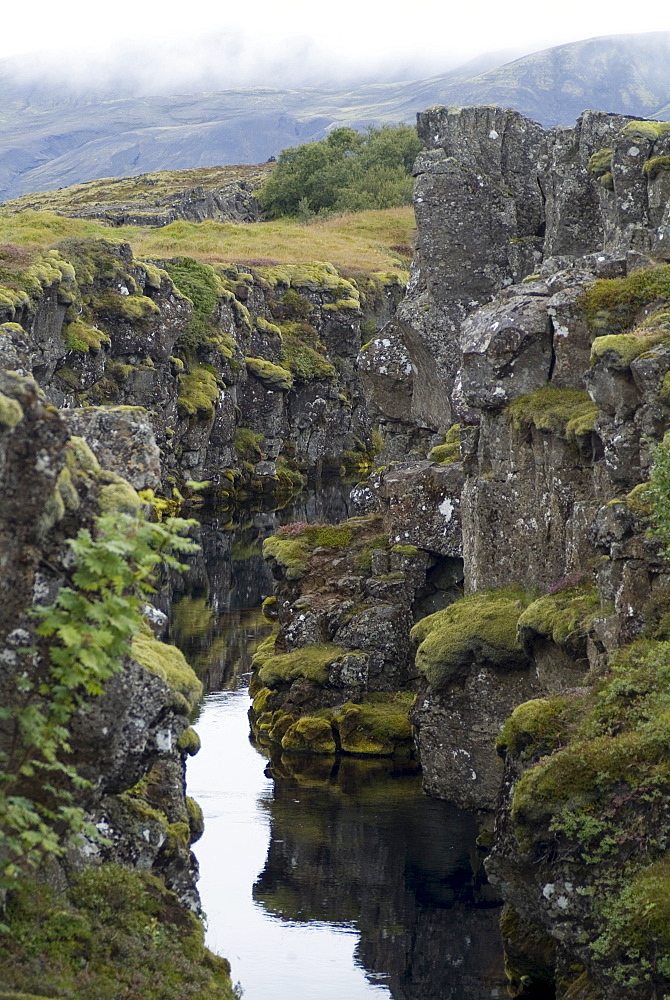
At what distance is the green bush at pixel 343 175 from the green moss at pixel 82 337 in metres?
59.4

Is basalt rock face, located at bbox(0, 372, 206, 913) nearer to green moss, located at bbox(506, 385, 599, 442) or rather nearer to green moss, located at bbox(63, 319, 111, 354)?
green moss, located at bbox(506, 385, 599, 442)

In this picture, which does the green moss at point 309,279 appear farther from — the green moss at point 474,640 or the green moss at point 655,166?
the green moss at point 474,640

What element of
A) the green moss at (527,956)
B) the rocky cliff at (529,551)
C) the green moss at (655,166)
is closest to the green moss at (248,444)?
the rocky cliff at (529,551)

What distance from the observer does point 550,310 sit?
113 feet

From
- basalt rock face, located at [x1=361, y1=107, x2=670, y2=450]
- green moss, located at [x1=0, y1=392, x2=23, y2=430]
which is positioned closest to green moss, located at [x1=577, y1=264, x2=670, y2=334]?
basalt rock face, located at [x1=361, y1=107, x2=670, y2=450]

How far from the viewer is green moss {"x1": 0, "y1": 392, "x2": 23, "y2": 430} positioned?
14.1 metres

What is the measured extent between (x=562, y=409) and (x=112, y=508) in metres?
19.6

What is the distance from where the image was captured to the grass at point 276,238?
97.9 meters

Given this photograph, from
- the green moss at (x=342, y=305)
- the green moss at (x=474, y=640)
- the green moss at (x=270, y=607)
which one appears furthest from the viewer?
the green moss at (x=342, y=305)

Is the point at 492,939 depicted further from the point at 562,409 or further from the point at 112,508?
the point at 112,508

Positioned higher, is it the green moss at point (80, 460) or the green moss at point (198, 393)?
the green moss at point (80, 460)

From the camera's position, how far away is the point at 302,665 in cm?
4000

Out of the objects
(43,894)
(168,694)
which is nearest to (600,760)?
(168,694)

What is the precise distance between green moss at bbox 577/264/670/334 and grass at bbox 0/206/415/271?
61.2 metres
